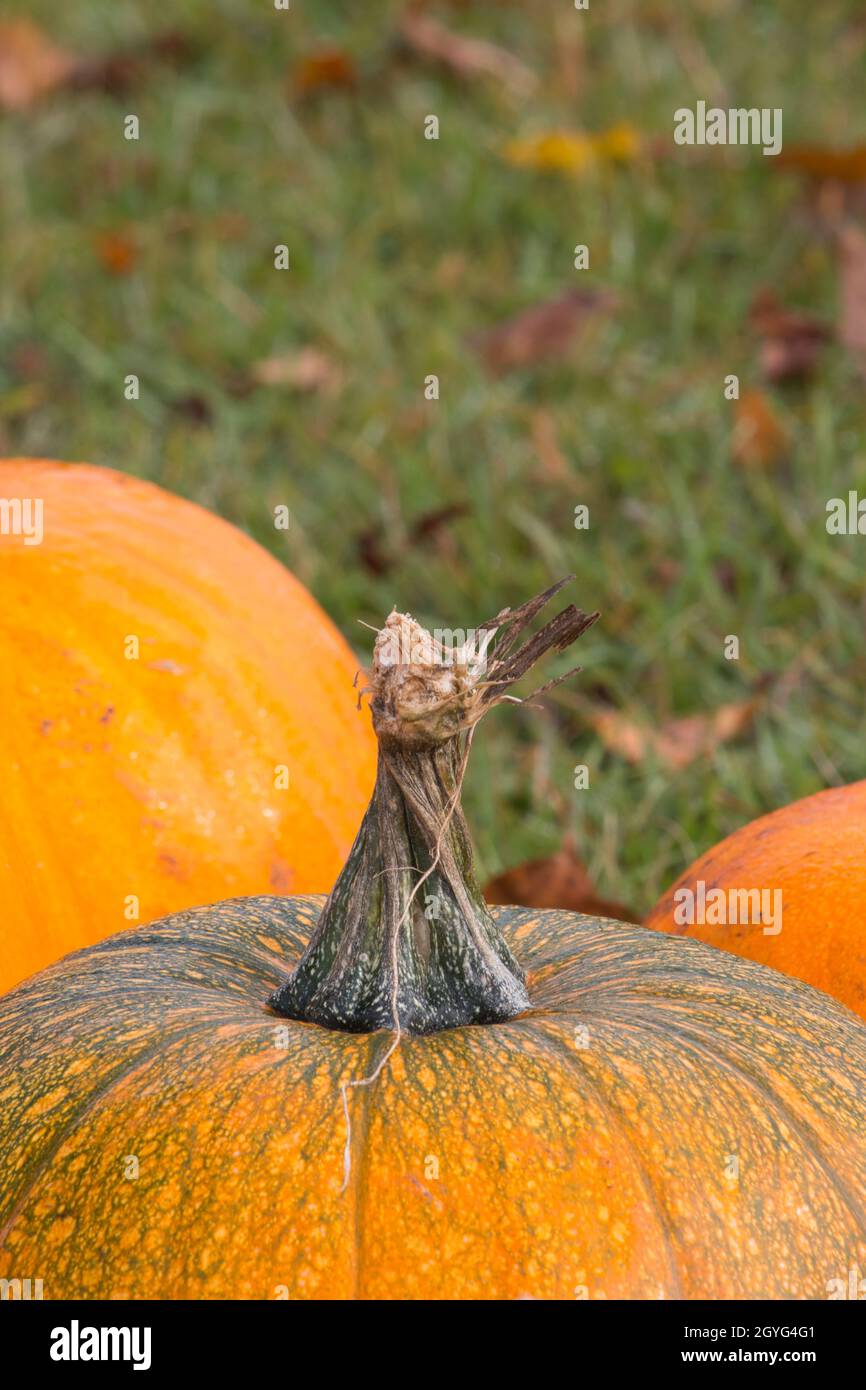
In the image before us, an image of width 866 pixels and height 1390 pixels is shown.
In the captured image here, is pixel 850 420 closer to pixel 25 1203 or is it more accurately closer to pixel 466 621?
pixel 466 621

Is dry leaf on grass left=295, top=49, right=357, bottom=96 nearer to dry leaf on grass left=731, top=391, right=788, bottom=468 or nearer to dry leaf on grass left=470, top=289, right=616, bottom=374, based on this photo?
dry leaf on grass left=470, top=289, right=616, bottom=374

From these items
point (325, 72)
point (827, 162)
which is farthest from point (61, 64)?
point (827, 162)

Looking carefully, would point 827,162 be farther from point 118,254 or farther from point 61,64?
point 61,64

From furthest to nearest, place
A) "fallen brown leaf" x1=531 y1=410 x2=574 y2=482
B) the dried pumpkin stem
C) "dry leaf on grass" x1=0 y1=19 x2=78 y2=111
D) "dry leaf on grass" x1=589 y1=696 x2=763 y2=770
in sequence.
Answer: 1. "dry leaf on grass" x1=0 y1=19 x2=78 y2=111
2. "fallen brown leaf" x1=531 y1=410 x2=574 y2=482
3. "dry leaf on grass" x1=589 y1=696 x2=763 y2=770
4. the dried pumpkin stem

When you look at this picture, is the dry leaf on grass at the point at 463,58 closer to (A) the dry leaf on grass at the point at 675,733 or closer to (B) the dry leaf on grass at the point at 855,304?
(B) the dry leaf on grass at the point at 855,304

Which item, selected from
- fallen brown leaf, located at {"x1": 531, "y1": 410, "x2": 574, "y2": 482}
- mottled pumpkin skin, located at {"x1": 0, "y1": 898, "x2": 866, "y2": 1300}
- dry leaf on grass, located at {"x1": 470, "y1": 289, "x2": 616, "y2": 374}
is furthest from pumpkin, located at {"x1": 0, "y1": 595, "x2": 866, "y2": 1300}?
dry leaf on grass, located at {"x1": 470, "y1": 289, "x2": 616, "y2": 374}

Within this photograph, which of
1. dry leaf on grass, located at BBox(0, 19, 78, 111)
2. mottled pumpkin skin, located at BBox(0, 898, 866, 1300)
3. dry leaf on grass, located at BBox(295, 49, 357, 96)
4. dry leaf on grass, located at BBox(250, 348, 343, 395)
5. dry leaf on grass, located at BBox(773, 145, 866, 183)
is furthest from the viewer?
dry leaf on grass, located at BBox(0, 19, 78, 111)
